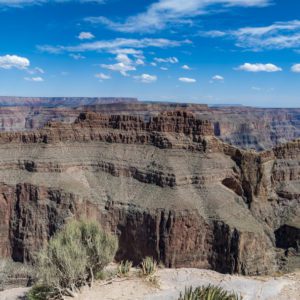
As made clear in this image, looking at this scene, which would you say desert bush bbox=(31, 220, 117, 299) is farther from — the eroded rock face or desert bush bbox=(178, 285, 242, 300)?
the eroded rock face

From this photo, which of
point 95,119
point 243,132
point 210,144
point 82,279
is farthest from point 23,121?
point 82,279

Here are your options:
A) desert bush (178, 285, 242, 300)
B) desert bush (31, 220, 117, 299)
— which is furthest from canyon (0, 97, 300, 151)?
desert bush (178, 285, 242, 300)

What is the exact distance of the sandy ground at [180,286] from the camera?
33.4m

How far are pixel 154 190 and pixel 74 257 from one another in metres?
23.7

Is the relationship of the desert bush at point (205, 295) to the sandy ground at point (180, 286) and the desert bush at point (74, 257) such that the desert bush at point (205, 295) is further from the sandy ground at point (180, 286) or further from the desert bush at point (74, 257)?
the desert bush at point (74, 257)

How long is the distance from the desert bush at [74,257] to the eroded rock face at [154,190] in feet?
49.7

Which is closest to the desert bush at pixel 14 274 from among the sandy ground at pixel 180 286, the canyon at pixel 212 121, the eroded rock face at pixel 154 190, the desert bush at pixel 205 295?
the eroded rock face at pixel 154 190

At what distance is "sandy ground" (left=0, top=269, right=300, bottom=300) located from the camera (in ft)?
110

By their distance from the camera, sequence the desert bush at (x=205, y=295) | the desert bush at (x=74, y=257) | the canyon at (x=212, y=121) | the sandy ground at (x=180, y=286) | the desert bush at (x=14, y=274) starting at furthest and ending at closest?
the canyon at (x=212, y=121) < the desert bush at (x=14, y=274) < the sandy ground at (x=180, y=286) < the desert bush at (x=74, y=257) < the desert bush at (x=205, y=295)

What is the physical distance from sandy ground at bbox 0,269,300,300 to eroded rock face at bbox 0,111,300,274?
490 cm

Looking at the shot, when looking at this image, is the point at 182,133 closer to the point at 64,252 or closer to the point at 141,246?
the point at 141,246

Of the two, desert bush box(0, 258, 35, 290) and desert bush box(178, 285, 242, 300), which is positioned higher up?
desert bush box(178, 285, 242, 300)

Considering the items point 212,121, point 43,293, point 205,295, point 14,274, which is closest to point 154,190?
point 14,274

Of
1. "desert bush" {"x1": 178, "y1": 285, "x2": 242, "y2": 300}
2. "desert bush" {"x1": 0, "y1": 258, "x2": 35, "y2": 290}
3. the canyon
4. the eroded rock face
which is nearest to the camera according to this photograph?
"desert bush" {"x1": 178, "y1": 285, "x2": 242, "y2": 300}
